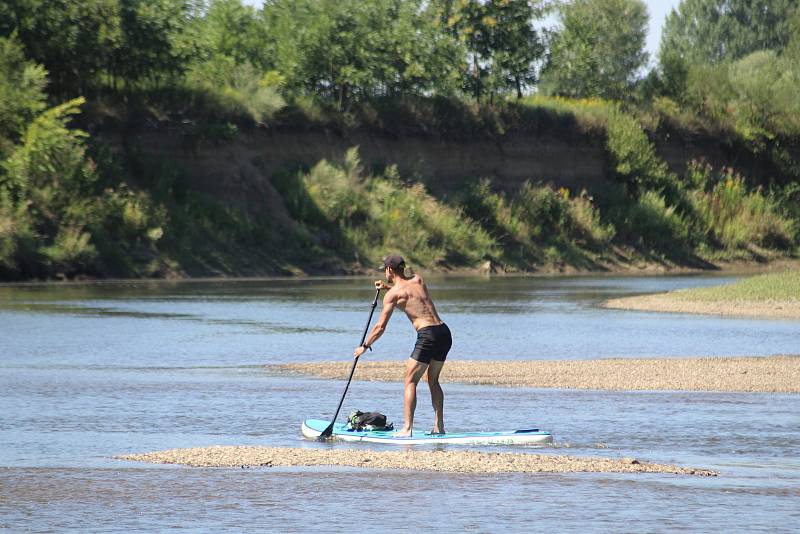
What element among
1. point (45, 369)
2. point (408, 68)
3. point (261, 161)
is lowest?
point (45, 369)

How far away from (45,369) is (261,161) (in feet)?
116

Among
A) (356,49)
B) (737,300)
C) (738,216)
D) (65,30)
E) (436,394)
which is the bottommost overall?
(737,300)

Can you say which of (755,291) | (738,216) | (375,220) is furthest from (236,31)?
(755,291)

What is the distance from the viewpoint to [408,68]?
62.1 m

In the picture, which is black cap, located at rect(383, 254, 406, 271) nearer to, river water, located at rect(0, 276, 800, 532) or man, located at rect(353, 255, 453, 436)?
man, located at rect(353, 255, 453, 436)

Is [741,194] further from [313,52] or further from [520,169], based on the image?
[313,52]

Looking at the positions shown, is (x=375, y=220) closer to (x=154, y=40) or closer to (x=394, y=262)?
(x=154, y=40)

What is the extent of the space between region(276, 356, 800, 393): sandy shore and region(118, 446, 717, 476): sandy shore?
21.3 ft

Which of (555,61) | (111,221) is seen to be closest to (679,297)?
(111,221)

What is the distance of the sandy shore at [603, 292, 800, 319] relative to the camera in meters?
34.7

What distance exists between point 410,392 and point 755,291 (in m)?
23.6

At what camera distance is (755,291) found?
37625mm

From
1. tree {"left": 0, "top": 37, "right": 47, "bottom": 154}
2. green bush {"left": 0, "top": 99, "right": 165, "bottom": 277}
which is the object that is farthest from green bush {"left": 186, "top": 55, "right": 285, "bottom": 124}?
tree {"left": 0, "top": 37, "right": 47, "bottom": 154}

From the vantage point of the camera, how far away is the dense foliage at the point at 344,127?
1874 inches
